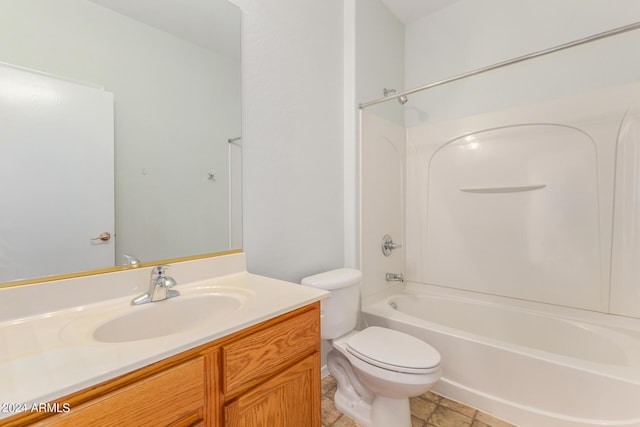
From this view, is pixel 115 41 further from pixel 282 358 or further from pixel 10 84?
pixel 282 358

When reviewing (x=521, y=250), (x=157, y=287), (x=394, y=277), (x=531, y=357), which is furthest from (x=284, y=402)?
(x=521, y=250)

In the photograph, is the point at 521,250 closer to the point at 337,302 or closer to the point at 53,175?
the point at 337,302

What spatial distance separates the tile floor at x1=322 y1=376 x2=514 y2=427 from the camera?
4.71 feet

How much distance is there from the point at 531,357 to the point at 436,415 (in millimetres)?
567

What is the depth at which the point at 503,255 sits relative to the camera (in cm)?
206

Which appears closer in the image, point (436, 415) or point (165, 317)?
point (165, 317)

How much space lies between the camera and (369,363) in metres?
1.32

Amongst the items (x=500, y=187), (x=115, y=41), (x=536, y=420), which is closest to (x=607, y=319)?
(x=536, y=420)

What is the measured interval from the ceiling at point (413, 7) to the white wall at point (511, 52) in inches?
2.1

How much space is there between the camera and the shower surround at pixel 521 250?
139 cm

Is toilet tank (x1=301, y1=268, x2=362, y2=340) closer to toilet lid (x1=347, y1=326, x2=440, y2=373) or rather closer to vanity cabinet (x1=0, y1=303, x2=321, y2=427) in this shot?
toilet lid (x1=347, y1=326, x2=440, y2=373)

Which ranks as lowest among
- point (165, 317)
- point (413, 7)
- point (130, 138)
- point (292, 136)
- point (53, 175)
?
point (165, 317)

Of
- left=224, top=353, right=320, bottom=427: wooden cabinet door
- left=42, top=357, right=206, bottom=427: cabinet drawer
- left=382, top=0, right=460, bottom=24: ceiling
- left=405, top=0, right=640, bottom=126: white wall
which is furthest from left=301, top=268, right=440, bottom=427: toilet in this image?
left=382, top=0, right=460, bottom=24: ceiling

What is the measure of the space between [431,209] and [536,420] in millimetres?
1447
